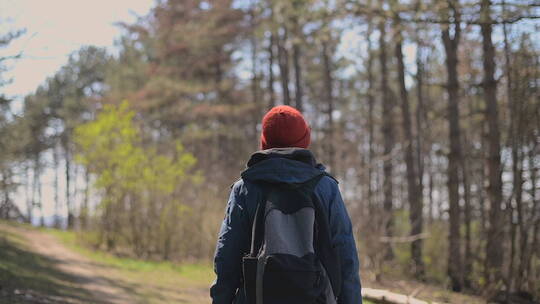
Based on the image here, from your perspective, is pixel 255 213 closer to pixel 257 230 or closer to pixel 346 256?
pixel 257 230

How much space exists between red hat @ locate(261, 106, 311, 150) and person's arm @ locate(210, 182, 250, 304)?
1.14 ft

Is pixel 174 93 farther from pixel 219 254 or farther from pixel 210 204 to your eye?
pixel 219 254

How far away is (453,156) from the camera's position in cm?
1117

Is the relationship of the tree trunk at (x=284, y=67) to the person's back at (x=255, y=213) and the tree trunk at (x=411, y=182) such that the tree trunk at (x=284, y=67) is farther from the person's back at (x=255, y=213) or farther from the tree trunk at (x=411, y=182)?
the person's back at (x=255, y=213)

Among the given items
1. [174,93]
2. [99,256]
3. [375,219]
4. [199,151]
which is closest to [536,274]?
[375,219]

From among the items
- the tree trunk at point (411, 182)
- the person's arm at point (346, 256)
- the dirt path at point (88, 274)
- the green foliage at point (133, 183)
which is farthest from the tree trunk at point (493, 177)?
the green foliage at point (133, 183)

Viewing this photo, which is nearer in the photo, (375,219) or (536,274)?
(536,274)

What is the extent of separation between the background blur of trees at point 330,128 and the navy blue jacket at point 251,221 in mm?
4115

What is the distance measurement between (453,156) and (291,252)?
9075mm

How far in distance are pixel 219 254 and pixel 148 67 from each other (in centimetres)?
2617

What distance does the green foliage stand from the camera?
17.2 meters

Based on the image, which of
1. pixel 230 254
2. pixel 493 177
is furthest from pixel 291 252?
pixel 493 177

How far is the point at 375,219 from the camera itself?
11102mm

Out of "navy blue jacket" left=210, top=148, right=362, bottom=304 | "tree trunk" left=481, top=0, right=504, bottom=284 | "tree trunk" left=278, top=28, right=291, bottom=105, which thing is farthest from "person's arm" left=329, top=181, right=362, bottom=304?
"tree trunk" left=278, top=28, right=291, bottom=105
